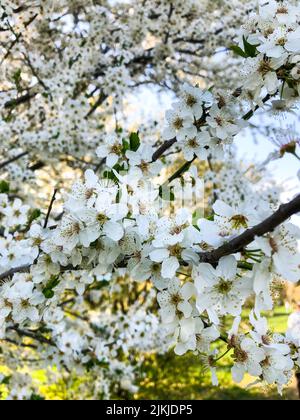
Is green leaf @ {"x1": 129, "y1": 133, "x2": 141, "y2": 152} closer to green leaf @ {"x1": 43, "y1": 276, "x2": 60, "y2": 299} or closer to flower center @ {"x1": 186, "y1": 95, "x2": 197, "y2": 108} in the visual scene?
flower center @ {"x1": 186, "y1": 95, "x2": 197, "y2": 108}

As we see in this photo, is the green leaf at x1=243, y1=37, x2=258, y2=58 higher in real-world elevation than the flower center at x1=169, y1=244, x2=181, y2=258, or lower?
higher

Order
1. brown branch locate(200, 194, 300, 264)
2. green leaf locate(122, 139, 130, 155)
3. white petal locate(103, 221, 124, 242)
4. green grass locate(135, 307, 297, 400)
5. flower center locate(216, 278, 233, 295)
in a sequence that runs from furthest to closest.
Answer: green grass locate(135, 307, 297, 400) → green leaf locate(122, 139, 130, 155) → white petal locate(103, 221, 124, 242) → flower center locate(216, 278, 233, 295) → brown branch locate(200, 194, 300, 264)

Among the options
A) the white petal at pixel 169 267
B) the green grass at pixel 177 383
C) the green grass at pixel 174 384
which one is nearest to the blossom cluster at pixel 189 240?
the white petal at pixel 169 267

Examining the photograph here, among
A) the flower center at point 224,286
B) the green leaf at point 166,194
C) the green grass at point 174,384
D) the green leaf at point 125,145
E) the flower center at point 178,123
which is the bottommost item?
the flower center at point 224,286

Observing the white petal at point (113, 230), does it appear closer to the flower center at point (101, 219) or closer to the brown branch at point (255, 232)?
the flower center at point (101, 219)

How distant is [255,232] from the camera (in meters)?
1.01

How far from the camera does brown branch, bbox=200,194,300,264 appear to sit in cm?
94

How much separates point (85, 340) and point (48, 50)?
2937 mm


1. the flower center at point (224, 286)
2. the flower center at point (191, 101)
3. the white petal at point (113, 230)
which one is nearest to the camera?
the flower center at point (224, 286)

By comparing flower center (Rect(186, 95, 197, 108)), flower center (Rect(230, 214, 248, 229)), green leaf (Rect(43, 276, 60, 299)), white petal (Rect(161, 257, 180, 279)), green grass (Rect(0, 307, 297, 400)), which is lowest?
white petal (Rect(161, 257, 180, 279))

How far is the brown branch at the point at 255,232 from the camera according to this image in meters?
0.94

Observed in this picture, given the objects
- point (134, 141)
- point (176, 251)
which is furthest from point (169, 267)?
point (134, 141)

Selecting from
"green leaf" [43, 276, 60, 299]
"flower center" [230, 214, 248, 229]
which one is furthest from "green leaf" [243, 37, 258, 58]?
"green leaf" [43, 276, 60, 299]
